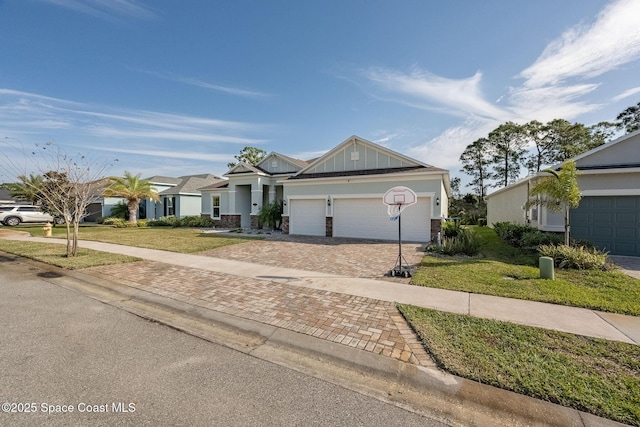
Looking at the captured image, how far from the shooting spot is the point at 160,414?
2547mm

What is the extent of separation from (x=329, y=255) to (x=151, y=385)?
7737 millimetres

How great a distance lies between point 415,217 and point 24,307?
45.8ft

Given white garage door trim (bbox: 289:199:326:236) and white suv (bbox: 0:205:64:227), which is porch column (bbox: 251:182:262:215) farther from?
white suv (bbox: 0:205:64:227)

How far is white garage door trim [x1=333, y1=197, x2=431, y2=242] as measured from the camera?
1392 cm

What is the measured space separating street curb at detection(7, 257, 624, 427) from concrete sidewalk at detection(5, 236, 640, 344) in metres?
1.20

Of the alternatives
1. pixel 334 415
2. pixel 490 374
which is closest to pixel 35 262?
pixel 334 415

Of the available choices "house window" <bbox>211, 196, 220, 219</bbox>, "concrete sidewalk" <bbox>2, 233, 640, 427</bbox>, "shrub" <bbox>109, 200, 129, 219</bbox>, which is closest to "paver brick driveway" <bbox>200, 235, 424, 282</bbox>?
"concrete sidewalk" <bbox>2, 233, 640, 427</bbox>

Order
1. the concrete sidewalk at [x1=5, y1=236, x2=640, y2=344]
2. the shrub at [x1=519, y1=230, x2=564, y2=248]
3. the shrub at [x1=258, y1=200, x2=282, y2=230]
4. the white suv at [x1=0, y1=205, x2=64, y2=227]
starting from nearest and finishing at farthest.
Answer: the concrete sidewalk at [x1=5, y1=236, x2=640, y2=344] < the shrub at [x1=519, y1=230, x2=564, y2=248] < the shrub at [x1=258, y1=200, x2=282, y2=230] < the white suv at [x1=0, y1=205, x2=64, y2=227]

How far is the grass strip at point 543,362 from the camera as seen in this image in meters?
2.70

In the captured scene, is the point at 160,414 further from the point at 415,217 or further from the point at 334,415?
the point at 415,217

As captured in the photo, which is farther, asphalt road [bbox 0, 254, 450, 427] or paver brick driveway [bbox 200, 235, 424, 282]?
paver brick driveway [bbox 200, 235, 424, 282]

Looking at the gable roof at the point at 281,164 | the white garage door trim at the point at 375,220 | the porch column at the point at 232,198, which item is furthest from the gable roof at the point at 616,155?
the porch column at the point at 232,198

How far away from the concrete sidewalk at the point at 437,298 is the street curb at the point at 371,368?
1.20m

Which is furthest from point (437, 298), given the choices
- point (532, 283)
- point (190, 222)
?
point (190, 222)
